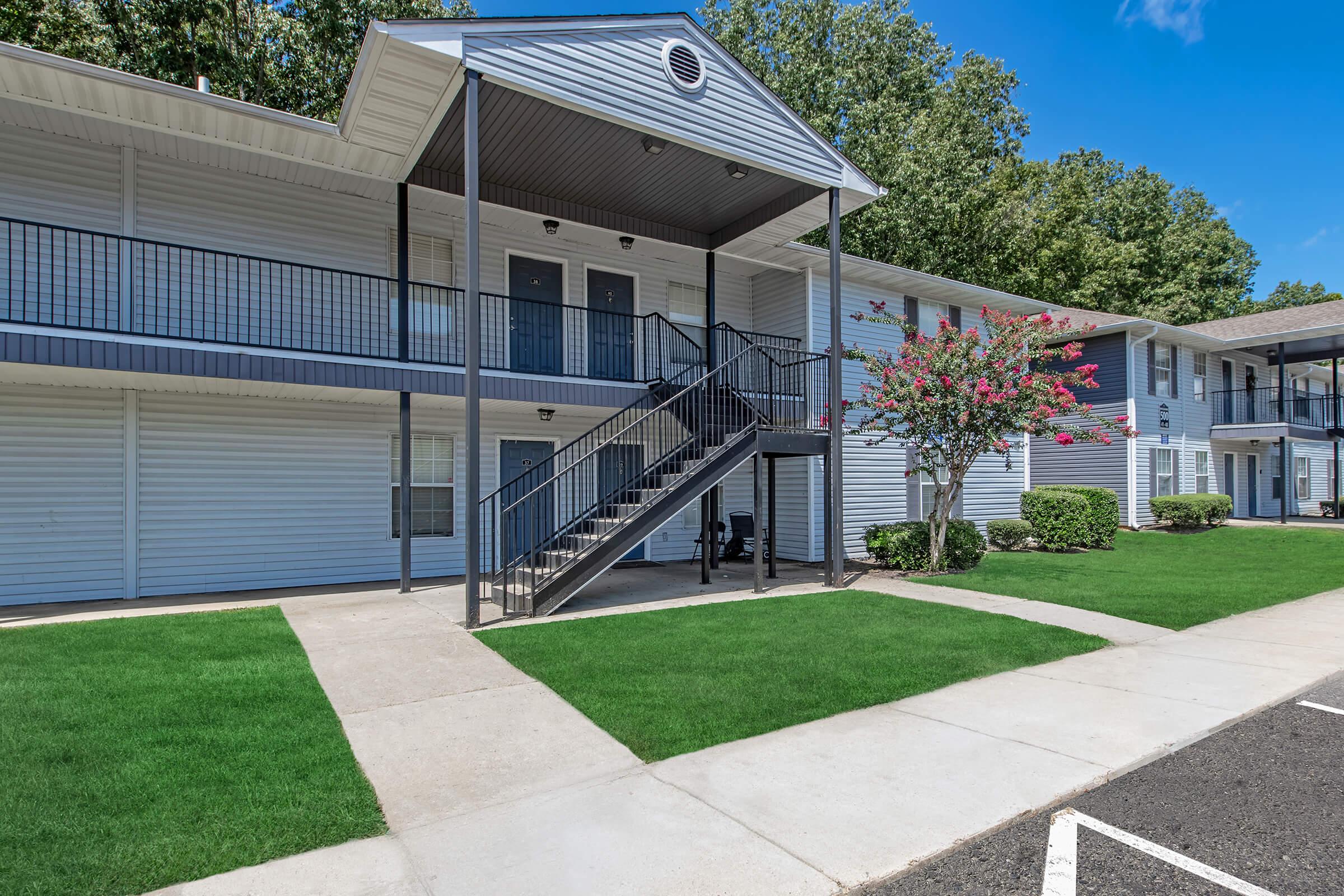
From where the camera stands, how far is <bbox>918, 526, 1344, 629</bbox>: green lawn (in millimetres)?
9102

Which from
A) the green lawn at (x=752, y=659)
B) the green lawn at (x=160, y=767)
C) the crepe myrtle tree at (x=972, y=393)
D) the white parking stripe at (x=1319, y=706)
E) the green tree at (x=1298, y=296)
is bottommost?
the white parking stripe at (x=1319, y=706)

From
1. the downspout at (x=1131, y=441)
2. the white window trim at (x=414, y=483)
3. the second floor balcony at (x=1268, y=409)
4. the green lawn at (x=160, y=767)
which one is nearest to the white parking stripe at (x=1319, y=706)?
the green lawn at (x=160, y=767)

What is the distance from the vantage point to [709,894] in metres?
2.89

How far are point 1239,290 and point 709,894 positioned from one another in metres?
47.0

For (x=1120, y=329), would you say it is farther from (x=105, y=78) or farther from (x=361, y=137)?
(x=105, y=78)

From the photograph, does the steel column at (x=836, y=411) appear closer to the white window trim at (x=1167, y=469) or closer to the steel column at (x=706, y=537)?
the steel column at (x=706, y=537)

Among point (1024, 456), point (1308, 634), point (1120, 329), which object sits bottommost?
point (1308, 634)

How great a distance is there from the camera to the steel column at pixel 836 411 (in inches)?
412

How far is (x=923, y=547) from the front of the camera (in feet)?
41.0

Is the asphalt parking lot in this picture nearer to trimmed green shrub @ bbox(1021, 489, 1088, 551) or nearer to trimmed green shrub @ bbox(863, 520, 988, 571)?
trimmed green shrub @ bbox(863, 520, 988, 571)

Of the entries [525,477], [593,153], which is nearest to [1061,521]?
[525,477]

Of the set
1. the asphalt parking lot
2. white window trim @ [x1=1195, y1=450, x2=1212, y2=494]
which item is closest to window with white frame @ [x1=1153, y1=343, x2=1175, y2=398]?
white window trim @ [x1=1195, y1=450, x2=1212, y2=494]

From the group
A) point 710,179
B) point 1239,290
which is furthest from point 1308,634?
point 1239,290

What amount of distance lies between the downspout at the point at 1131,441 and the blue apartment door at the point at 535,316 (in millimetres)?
15779
